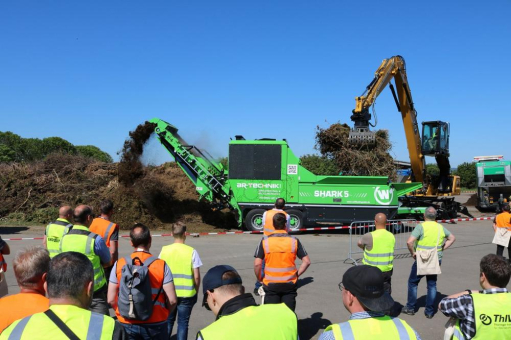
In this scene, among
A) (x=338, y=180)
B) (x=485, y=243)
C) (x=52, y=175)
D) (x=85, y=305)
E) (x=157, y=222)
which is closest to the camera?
(x=85, y=305)

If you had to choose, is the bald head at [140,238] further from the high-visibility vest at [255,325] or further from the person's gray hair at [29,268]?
the high-visibility vest at [255,325]

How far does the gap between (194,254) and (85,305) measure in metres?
2.22

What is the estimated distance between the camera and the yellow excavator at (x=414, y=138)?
15844 mm

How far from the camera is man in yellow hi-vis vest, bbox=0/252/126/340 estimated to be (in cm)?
201

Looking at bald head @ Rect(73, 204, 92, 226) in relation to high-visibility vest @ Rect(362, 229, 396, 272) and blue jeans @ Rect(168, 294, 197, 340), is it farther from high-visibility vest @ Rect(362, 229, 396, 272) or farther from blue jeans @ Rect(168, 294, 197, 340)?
high-visibility vest @ Rect(362, 229, 396, 272)

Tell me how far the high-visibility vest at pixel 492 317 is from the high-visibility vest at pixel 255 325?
1558mm

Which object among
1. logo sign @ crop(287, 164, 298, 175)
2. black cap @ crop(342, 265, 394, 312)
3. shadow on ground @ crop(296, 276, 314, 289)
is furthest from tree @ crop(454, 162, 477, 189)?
black cap @ crop(342, 265, 394, 312)

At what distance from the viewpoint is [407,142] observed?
1842 centimetres

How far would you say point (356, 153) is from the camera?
17344mm

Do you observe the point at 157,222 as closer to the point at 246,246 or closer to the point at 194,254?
the point at 246,246

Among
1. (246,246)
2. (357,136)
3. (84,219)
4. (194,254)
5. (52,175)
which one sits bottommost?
(246,246)

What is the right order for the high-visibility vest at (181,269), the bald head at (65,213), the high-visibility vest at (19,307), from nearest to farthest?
the high-visibility vest at (19,307), the high-visibility vest at (181,269), the bald head at (65,213)

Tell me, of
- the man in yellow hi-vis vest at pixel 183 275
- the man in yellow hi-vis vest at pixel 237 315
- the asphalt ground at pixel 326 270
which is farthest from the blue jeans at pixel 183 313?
the man in yellow hi-vis vest at pixel 237 315

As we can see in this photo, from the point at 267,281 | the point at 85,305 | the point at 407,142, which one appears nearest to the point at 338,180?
the point at 407,142
